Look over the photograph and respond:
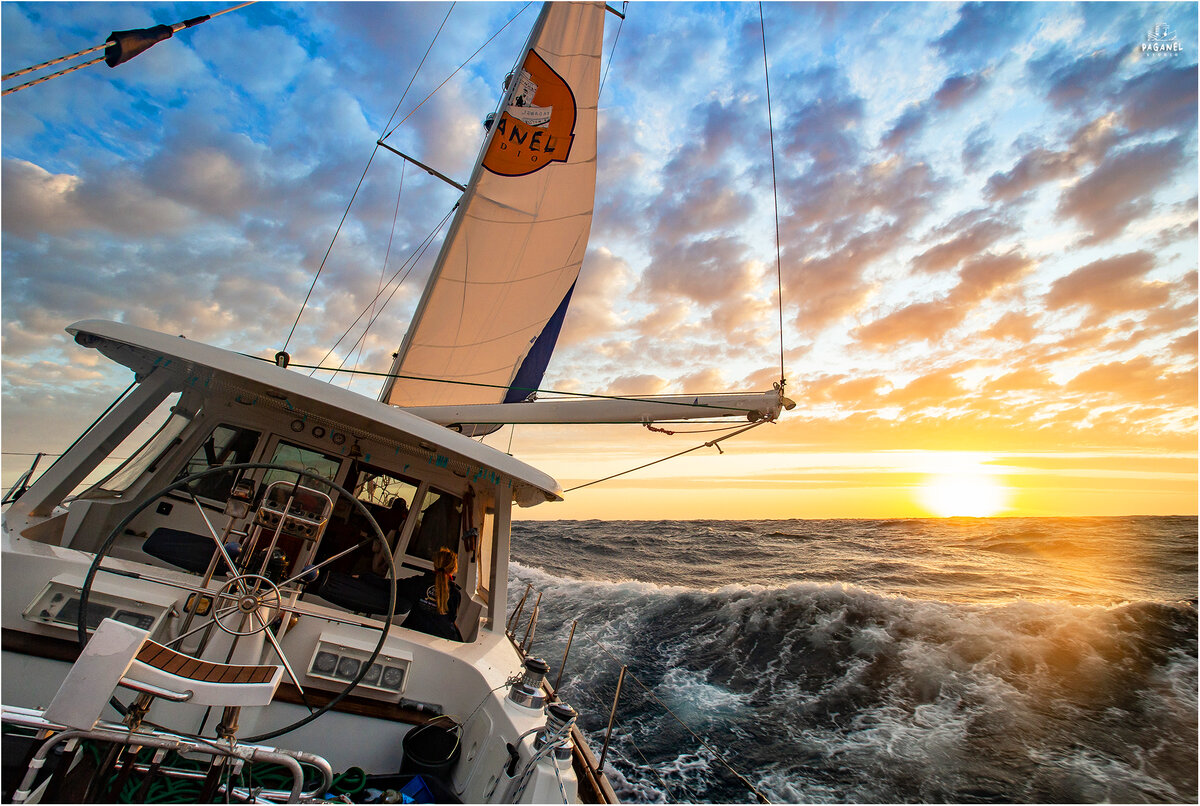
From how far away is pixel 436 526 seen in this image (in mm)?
4848

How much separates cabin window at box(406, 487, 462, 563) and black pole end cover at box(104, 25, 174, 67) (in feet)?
11.6

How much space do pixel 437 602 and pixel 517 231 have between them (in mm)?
6059

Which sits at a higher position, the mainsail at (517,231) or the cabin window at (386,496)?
the mainsail at (517,231)

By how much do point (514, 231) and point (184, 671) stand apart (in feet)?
24.7

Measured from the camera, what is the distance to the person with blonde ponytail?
4.33 meters

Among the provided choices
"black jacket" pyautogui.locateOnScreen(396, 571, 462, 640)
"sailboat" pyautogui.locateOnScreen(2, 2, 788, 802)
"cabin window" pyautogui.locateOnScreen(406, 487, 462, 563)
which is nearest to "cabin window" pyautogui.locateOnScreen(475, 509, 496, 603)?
"sailboat" pyautogui.locateOnScreen(2, 2, 788, 802)

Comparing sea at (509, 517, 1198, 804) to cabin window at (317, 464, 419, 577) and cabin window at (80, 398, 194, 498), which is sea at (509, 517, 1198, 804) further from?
cabin window at (80, 398, 194, 498)

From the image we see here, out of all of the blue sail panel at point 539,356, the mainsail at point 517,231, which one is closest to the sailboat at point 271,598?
the mainsail at point 517,231

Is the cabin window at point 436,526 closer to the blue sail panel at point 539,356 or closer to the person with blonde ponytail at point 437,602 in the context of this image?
the person with blonde ponytail at point 437,602

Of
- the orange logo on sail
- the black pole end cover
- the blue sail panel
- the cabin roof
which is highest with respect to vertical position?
the orange logo on sail

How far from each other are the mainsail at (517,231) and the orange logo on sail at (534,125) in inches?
0.7

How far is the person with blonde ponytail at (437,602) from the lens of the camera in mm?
4328

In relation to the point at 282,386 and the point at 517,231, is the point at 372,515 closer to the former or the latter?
the point at 282,386

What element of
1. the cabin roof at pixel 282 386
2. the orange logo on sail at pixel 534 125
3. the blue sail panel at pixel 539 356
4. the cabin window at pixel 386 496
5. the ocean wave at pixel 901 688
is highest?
the orange logo on sail at pixel 534 125
